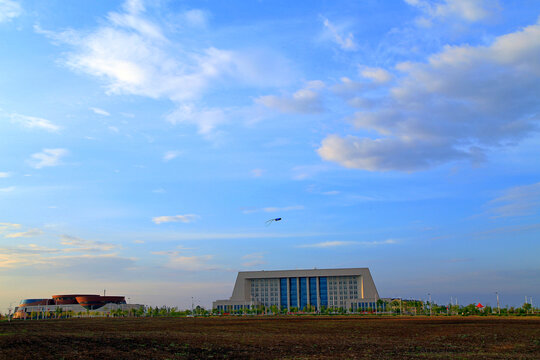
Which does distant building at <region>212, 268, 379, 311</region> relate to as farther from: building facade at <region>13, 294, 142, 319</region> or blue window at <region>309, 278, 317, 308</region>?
building facade at <region>13, 294, 142, 319</region>

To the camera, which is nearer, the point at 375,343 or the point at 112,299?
the point at 375,343

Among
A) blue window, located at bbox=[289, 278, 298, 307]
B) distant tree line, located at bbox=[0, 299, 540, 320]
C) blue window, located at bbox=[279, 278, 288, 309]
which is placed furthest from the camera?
blue window, located at bbox=[279, 278, 288, 309]

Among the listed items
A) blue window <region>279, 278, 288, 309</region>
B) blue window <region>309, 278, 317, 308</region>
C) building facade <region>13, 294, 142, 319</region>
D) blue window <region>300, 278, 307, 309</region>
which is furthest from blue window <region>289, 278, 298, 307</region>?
building facade <region>13, 294, 142, 319</region>

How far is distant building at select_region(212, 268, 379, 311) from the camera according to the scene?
157125 millimetres

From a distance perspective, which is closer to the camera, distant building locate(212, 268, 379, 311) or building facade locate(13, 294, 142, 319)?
distant building locate(212, 268, 379, 311)

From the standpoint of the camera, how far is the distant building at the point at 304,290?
516ft

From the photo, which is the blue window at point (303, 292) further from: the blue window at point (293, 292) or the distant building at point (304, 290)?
the blue window at point (293, 292)

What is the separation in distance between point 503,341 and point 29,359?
29.5 metres

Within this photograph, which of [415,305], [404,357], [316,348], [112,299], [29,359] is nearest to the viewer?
[29,359]

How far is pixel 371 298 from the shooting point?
6073 inches

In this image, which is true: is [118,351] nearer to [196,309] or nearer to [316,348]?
[316,348]

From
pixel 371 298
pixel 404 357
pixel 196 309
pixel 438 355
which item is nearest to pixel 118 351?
pixel 404 357

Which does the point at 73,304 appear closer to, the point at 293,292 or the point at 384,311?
the point at 293,292

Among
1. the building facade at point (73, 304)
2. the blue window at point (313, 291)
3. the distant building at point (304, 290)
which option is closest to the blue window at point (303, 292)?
the distant building at point (304, 290)
